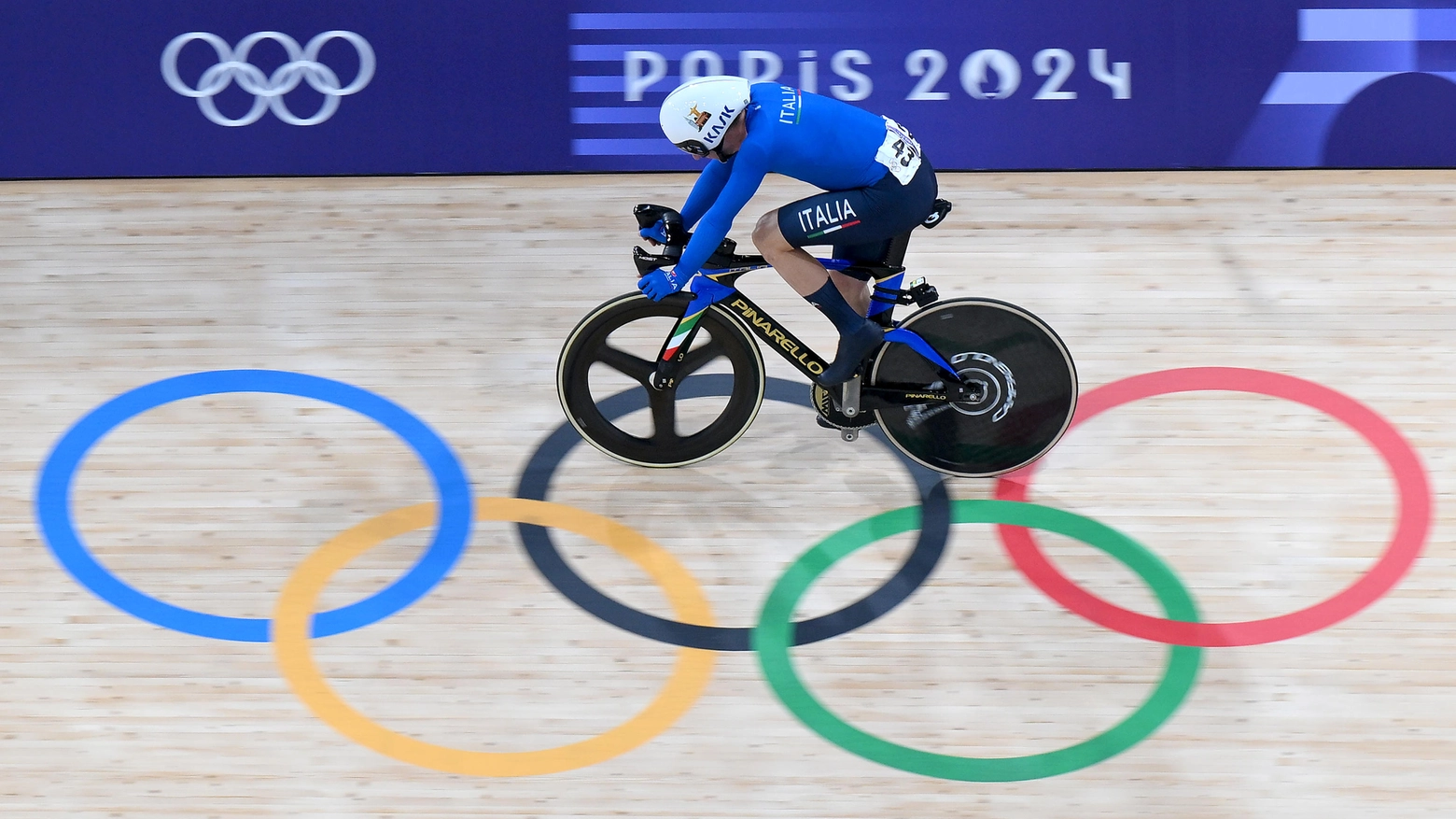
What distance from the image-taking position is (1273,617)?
3.60m

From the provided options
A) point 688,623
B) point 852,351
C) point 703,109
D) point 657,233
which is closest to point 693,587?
point 688,623

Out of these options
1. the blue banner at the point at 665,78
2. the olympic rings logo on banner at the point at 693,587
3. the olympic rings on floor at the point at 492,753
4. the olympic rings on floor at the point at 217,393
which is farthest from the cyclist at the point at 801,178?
the blue banner at the point at 665,78

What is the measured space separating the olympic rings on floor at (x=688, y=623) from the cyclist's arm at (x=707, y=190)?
0.78 m

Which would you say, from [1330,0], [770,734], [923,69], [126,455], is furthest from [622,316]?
[1330,0]

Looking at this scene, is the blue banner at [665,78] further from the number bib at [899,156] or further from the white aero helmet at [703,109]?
the white aero helmet at [703,109]

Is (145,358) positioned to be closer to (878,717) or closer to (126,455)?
(126,455)

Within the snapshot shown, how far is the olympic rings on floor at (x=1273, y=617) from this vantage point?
11.7 ft

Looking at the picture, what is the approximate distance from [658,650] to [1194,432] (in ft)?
6.92

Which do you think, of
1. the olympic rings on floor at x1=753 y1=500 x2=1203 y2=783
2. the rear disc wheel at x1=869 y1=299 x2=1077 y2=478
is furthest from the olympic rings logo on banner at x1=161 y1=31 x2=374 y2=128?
the olympic rings on floor at x1=753 y1=500 x2=1203 y2=783

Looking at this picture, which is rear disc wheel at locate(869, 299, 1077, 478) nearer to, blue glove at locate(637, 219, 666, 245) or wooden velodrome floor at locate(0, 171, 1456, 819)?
wooden velodrome floor at locate(0, 171, 1456, 819)

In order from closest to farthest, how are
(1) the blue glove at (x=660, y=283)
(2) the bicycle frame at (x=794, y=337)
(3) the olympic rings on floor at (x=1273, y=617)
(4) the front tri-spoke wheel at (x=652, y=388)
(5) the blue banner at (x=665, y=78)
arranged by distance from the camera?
(1) the blue glove at (x=660, y=283)
(3) the olympic rings on floor at (x=1273, y=617)
(2) the bicycle frame at (x=794, y=337)
(4) the front tri-spoke wheel at (x=652, y=388)
(5) the blue banner at (x=665, y=78)

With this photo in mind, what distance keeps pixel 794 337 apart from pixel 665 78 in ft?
6.88

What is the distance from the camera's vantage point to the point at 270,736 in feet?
10.8

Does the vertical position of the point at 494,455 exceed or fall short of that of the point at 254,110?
it falls short
